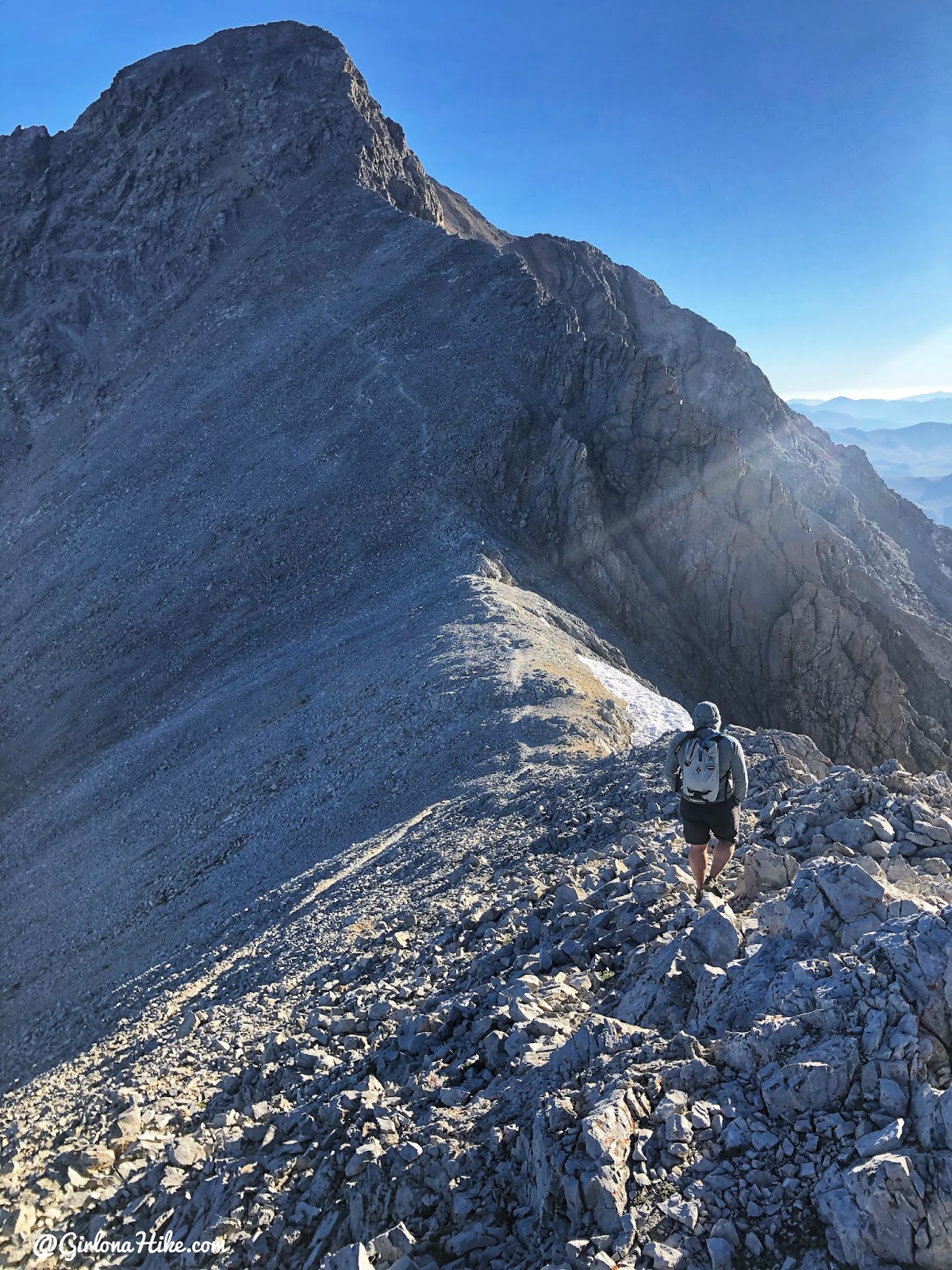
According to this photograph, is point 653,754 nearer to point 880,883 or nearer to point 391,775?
point 391,775

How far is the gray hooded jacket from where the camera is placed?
350 inches

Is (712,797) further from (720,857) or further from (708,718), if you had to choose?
(708,718)

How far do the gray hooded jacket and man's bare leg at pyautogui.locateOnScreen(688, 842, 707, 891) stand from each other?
577 mm

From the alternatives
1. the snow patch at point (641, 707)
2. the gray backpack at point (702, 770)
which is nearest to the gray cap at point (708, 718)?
the gray backpack at point (702, 770)

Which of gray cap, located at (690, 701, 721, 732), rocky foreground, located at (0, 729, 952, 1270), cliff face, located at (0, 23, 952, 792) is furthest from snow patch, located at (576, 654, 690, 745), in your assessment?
cliff face, located at (0, 23, 952, 792)

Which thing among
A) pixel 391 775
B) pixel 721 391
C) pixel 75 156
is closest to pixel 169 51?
pixel 75 156

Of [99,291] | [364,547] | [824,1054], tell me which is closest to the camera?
[824,1054]

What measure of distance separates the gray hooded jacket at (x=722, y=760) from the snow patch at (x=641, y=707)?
11.8m

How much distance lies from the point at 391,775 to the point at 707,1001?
13.7 meters

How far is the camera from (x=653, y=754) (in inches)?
611

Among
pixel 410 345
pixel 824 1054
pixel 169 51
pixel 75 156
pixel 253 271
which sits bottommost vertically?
pixel 824 1054

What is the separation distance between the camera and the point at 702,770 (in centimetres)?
894

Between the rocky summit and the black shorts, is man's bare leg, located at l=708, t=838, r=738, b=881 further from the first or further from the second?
the rocky summit

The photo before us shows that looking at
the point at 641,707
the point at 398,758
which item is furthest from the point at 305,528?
the point at 398,758
